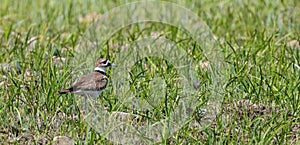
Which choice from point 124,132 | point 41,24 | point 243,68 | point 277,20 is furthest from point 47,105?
point 277,20

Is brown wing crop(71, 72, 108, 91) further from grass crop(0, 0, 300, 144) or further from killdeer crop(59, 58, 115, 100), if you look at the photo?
grass crop(0, 0, 300, 144)

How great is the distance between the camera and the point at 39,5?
6410mm

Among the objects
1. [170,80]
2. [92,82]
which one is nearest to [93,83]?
[92,82]

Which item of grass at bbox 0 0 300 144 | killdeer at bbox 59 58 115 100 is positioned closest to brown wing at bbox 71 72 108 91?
killdeer at bbox 59 58 115 100

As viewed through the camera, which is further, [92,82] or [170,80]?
[170,80]

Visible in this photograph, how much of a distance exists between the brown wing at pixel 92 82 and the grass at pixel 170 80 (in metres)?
0.11

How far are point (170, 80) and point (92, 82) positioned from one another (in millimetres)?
457

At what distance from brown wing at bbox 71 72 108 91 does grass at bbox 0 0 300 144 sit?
11cm

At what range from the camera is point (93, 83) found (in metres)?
3.41

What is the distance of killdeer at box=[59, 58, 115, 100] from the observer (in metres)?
3.42

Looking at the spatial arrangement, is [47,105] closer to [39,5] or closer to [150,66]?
[150,66]

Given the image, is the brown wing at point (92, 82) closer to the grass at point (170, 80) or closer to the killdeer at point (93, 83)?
the killdeer at point (93, 83)

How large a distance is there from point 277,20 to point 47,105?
8.25 ft

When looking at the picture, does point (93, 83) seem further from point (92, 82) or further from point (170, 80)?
point (170, 80)
